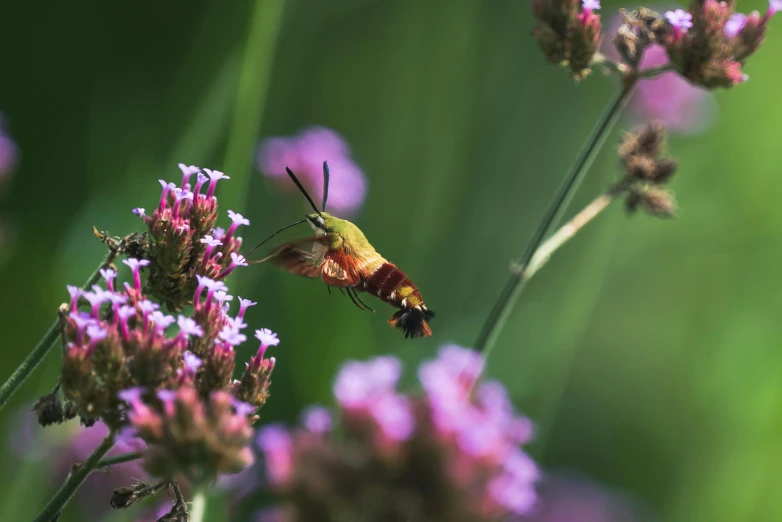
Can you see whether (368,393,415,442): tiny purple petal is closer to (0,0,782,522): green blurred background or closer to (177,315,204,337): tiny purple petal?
(177,315,204,337): tiny purple petal

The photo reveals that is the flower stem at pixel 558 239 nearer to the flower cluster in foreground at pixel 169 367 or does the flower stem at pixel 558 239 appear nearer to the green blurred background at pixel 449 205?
the flower cluster in foreground at pixel 169 367

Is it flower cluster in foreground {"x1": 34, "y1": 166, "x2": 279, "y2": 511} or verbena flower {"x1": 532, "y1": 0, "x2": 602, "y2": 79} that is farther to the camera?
verbena flower {"x1": 532, "y1": 0, "x2": 602, "y2": 79}

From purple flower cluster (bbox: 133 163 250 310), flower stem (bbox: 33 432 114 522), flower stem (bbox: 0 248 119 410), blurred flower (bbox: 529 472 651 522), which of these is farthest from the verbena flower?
blurred flower (bbox: 529 472 651 522)

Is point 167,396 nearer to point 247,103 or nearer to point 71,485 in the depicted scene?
point 71,485

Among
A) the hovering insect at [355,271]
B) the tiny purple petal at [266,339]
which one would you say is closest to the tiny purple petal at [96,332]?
the tiny purple petal at [266,339]

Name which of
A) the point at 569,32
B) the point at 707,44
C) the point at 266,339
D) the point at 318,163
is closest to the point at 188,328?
the point at 266,339
